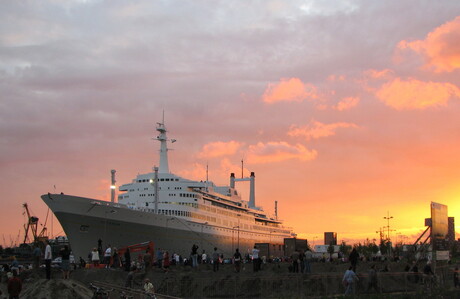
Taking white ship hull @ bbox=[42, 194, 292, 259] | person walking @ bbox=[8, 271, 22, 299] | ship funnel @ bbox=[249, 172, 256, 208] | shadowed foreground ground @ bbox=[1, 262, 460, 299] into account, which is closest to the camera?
person walking @ bbox=[8, 271, 22, 299]

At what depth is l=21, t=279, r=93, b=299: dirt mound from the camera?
21.1 m

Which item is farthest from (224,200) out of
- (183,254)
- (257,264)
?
(257,264)

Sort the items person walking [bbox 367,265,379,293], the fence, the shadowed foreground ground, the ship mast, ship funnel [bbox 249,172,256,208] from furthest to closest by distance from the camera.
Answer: ship funnel [bbox 249,172,256,208]
the ship mast
the fence
person walking [bbox 367,265,379,293]
the shadowed foreground ground

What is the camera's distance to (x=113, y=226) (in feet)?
176

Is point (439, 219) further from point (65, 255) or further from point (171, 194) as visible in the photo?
point (171, 194)

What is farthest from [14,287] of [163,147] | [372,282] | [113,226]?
[163,147]

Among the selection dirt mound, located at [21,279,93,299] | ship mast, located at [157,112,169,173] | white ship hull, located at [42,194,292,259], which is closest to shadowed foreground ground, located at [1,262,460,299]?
dirt mound, located at [21,279,93,299]

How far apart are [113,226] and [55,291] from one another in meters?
32.8

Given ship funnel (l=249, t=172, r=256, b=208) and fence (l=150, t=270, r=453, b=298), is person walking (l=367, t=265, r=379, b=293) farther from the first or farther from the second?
ship funnel (l=249, t=172, r=256, b=208)

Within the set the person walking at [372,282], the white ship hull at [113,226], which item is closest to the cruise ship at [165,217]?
the white ship hull at [113,226]

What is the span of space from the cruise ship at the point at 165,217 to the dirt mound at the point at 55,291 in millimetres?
29410

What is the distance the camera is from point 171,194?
222 ft

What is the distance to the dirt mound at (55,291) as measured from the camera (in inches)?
830

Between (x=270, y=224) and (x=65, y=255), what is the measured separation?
2961 inches
